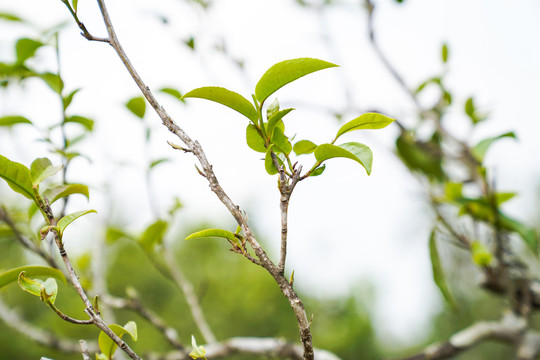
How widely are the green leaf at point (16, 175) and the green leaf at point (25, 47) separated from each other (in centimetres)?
37

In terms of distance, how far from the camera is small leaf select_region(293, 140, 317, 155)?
0.48m

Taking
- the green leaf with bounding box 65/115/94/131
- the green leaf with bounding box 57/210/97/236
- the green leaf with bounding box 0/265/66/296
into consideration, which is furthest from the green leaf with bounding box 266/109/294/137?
the green leaf with bounding box 65/115/94/131

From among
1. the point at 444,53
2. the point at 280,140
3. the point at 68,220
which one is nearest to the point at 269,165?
the point at 280,140

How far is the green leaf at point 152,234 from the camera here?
0.92 metres

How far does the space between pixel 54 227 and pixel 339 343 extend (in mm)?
5212

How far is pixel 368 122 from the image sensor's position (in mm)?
459

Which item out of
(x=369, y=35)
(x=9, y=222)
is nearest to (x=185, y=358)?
(x=9, y=222)

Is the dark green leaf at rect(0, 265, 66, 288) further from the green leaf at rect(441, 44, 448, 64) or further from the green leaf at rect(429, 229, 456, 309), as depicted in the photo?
the green leaf at rect(441, 44, 448, 64)

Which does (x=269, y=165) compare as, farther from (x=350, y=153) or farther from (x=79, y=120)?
(x=79, y=120)

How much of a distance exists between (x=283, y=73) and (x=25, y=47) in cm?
54

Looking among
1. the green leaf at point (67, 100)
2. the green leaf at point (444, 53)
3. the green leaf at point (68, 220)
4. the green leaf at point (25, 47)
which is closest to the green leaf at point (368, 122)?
the green leaf at point (68, 220)

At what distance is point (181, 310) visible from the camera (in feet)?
22.4

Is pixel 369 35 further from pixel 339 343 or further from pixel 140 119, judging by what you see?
pixel 339 343

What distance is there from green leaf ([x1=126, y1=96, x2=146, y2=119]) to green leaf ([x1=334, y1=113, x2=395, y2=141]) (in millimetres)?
677
